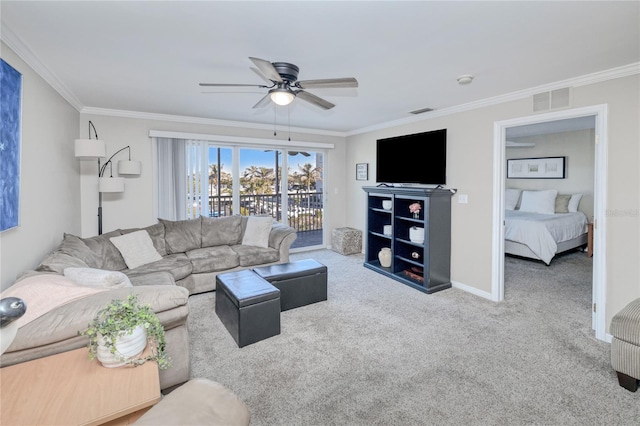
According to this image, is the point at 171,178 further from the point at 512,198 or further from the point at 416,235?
the point at 512,198

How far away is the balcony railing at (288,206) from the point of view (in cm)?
556

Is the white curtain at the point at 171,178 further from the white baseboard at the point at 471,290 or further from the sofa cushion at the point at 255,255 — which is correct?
the white baseboard at the point at 471,290

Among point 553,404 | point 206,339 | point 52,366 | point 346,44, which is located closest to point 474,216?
point 553,404

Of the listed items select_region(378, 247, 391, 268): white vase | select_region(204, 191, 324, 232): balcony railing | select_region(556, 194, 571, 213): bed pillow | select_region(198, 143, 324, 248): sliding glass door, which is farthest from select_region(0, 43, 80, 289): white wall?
select_region(556, 194, 571, 213): bed pillow

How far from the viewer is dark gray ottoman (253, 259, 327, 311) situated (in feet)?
11.3

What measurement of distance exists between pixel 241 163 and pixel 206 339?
11.4 feet

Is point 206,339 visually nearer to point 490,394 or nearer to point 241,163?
point 490,394

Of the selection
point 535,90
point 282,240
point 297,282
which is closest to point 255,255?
point 282,240

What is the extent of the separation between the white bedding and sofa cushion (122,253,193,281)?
5155 mm

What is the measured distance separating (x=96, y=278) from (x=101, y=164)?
3.00 m

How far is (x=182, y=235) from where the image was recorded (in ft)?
14.5

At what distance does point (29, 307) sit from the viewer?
1656 mm

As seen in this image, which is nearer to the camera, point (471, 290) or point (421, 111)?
point (471, 290)

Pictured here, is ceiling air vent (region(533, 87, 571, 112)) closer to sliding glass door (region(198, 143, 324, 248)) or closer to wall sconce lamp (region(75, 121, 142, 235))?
sliding glass door (region(198, 143, 324, 248))
